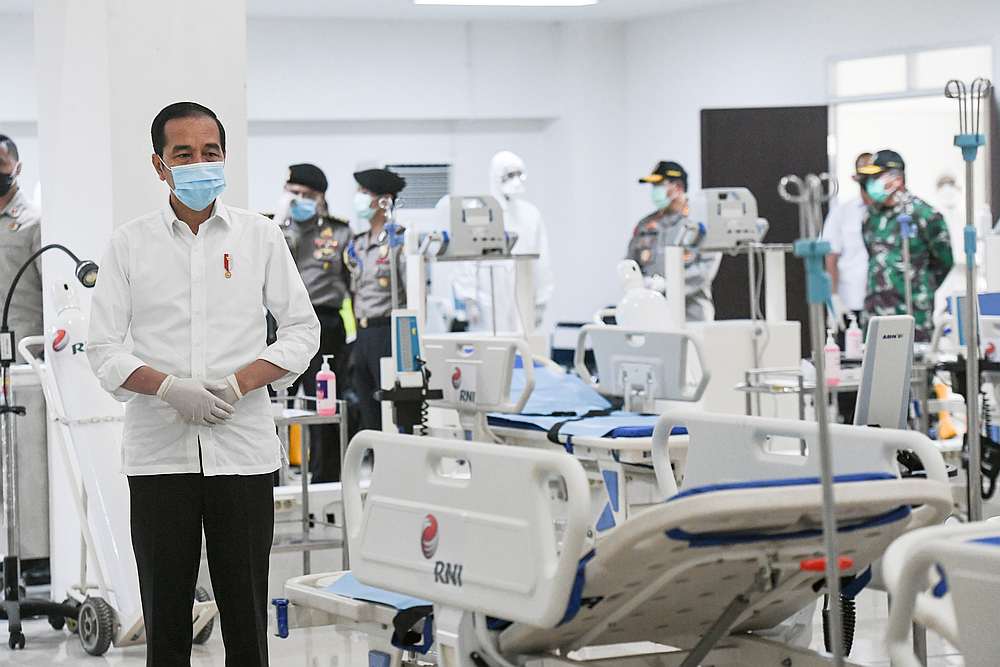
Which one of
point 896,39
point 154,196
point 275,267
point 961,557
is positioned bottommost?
point 961,557

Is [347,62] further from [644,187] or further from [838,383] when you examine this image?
[838,383]

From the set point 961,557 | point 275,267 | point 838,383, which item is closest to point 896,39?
point 838,383

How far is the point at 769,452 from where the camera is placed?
2.94m

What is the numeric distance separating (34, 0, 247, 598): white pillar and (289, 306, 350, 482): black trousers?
2472mm

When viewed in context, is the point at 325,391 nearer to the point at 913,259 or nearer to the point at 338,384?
the point at 338,384

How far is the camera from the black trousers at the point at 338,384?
7.40 meters

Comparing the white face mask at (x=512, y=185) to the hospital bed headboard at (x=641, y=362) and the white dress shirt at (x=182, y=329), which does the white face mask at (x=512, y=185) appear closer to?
the hospital bed headboard at (x=641, y=362)

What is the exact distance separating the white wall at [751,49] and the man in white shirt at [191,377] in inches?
302

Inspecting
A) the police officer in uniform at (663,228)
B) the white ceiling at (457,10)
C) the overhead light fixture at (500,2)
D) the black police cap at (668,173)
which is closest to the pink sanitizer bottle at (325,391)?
the police officer in uniform at (663,228)

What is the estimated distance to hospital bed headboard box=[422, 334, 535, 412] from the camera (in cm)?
502

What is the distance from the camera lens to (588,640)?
2.59 meters

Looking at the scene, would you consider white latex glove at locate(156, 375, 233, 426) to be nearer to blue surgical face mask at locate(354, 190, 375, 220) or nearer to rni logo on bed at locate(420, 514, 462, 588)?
rni logo on bed at locate(420, 514, 462, 588)

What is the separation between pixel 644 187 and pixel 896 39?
8.29 feet

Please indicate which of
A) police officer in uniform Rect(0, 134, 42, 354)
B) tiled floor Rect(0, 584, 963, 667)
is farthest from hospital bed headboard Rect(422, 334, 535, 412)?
police officer in uniform Rect(0, 134, 42, 354)
